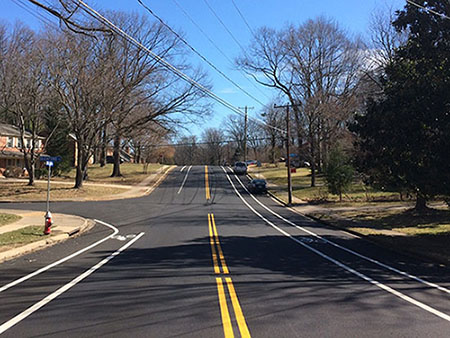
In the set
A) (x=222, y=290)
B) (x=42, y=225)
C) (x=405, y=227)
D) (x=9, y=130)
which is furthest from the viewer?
(x=9, y=130)

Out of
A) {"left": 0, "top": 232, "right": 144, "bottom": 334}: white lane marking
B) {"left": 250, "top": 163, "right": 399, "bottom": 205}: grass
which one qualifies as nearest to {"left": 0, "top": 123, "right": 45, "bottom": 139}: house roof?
{"left": 250, "top": 163, "right": 399, "bottom": 205}: grass

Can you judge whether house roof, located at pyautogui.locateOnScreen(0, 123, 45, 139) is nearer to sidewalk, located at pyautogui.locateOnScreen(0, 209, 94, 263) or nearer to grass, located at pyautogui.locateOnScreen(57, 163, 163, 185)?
grass, located at pyautogui.locateOnScreen(57, 163, 163, 185)

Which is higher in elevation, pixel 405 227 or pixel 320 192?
pixel 320 192

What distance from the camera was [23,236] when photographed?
1380 cm

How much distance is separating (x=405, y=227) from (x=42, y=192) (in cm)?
2920

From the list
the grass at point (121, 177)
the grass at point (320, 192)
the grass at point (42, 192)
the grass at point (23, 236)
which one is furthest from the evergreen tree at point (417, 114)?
the grass at point (121, 177)

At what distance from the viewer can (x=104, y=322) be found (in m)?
5.37

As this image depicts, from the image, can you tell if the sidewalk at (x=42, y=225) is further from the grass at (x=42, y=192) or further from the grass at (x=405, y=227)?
the grass at (x=42, y=192)

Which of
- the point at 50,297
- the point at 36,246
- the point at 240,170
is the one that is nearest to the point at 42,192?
the point at 36,246

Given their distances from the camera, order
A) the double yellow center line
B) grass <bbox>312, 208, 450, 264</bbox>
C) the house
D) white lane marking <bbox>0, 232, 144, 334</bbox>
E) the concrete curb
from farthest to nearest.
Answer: the house → grass <bbox>312, 208, 450, 264</bbox> → the concrete curb → white lane marking <bbox>0, 232, 144, 334</bbox> → the double yellow center line

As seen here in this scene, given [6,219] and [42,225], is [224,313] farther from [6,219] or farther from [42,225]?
[6,219]

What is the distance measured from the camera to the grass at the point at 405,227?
12.9 meters

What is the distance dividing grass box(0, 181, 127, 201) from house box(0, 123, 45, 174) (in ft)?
33.4

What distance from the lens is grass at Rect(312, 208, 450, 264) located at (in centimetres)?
1292
